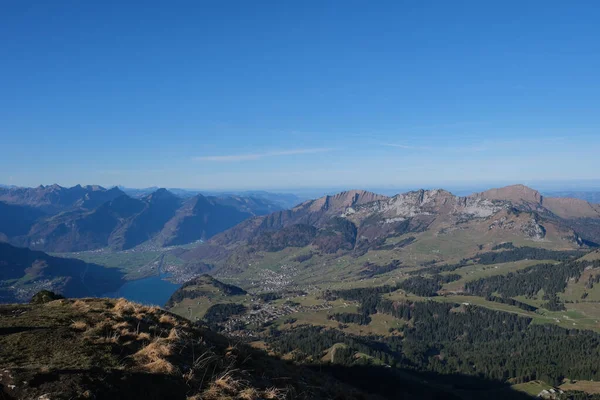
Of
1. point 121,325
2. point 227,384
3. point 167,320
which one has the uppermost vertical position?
point 121,325

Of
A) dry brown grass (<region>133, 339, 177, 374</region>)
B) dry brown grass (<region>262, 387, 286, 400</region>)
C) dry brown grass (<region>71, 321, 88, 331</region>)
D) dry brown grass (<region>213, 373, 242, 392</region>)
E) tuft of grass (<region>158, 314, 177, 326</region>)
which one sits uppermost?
dry brown grass (<region>71, 321, 88, 331</region>)

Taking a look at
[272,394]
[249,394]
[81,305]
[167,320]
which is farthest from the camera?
[81,305]

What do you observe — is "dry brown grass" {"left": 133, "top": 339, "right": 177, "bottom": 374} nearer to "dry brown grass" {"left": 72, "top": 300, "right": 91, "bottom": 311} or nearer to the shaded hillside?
the shaded hillside

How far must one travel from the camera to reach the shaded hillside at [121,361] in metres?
13.2

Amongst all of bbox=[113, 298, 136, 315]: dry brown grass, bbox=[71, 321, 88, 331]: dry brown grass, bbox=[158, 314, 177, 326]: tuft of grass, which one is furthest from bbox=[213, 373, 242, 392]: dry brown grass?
bbox=[113, 298, 136, 315]: dry brown grass

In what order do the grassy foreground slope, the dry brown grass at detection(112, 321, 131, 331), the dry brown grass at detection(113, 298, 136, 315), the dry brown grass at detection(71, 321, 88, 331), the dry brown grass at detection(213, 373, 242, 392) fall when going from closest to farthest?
the grassy foreground slope, the dry brown grass at detection(213, 373, 242, 392), the dry brown grass at detection(71, 321, 88, 331), the dry brown grass at detection(112, 321, 131, 331), the dry brown grass at detection(113, 298, 136, 315)

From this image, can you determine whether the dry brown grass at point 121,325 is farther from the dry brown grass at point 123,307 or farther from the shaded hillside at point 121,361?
the dry brown grass at point 123,307

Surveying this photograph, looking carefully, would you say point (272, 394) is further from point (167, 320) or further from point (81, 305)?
point (81, 305)

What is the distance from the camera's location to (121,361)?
53.1 ft

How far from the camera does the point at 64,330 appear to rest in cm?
1897

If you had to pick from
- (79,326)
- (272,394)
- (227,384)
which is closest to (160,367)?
(227,384)

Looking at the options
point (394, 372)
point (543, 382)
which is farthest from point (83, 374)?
point (543, 382)

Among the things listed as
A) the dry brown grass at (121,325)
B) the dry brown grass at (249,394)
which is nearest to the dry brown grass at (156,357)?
the dry brown grass at (121,325)

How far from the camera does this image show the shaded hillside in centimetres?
1324
